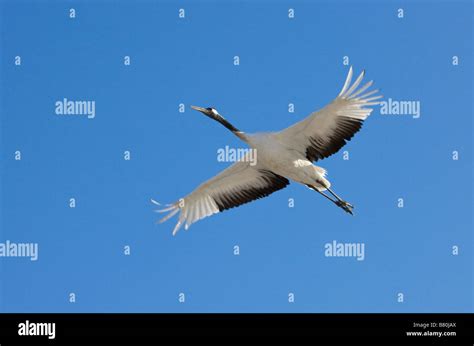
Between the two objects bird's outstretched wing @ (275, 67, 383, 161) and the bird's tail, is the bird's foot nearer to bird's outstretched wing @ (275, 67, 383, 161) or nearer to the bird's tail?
bird's outstretched wing @ (275, 67, 383, 161)

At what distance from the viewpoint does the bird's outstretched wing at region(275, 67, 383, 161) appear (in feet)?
53.8

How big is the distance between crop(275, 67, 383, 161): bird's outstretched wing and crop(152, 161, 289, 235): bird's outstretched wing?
1.37m

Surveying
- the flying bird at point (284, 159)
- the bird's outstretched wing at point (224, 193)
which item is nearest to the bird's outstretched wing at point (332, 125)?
the flying bird at point (284, 159)

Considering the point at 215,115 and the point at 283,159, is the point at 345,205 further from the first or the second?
the point at 215,115

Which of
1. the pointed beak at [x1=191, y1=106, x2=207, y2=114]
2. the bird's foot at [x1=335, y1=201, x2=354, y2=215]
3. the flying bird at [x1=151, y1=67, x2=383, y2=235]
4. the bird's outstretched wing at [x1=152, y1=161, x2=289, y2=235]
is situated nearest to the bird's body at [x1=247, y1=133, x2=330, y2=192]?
the flying bird at [x1=151, y1=67, x2=383, y2=235]

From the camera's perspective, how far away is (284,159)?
16.9m
